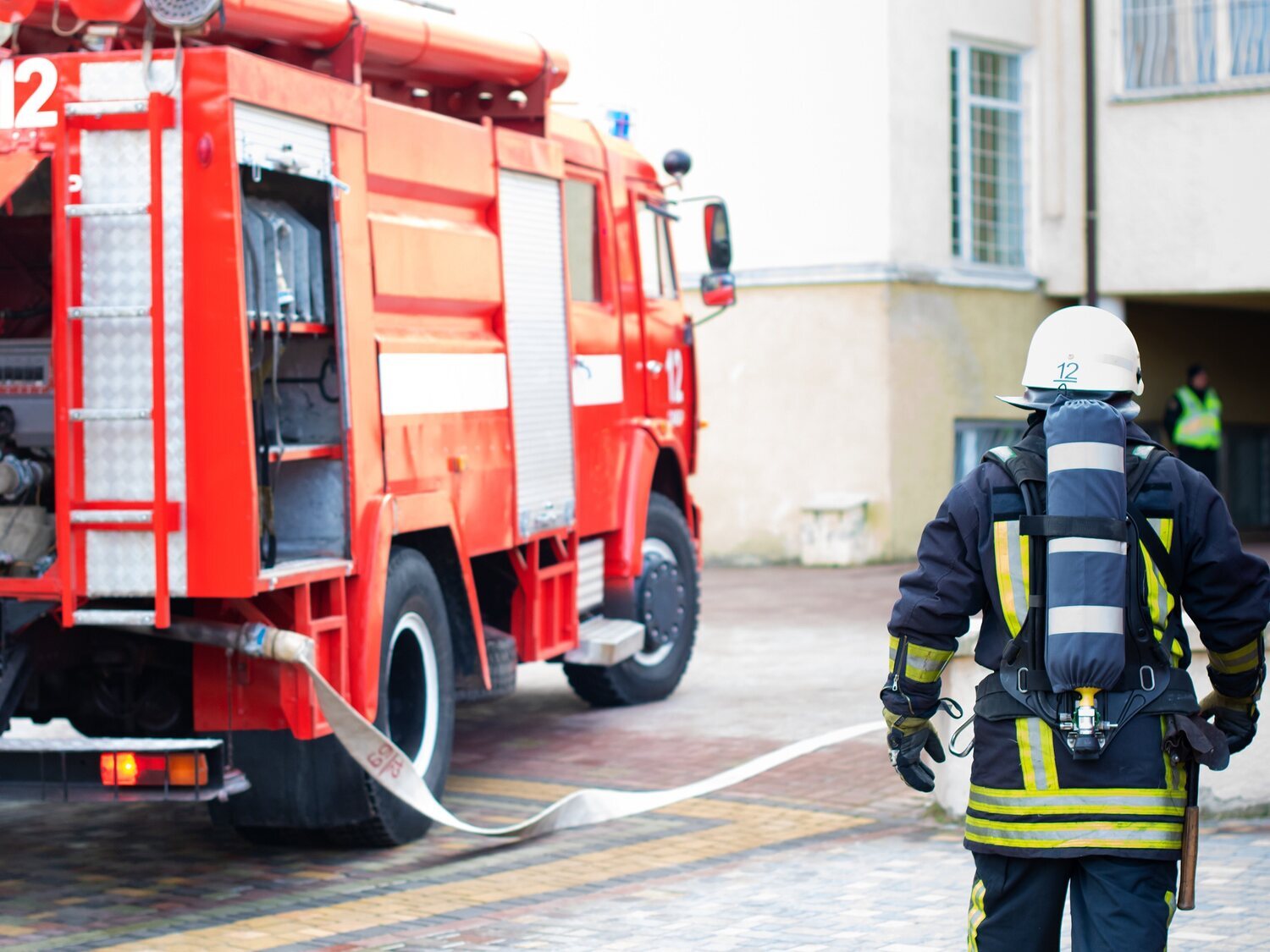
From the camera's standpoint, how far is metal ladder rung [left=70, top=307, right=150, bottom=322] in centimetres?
642

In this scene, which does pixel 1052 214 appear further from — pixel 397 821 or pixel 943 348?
pixel 397 821

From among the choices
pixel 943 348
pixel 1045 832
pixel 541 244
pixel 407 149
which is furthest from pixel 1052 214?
pixel 1045 832

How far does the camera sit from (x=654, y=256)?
11289 millimetres

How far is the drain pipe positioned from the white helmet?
16472 mm

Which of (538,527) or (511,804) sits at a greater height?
(538,527)

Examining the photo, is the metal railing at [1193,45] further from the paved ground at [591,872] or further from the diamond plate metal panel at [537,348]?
the diamond plate metal panel at [537,348]

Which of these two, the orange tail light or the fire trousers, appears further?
the orange tail light

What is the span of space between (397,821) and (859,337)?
1275 centimetres

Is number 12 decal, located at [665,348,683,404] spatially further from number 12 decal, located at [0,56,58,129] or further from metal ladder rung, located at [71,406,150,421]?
number 12 decal, located at [0,56,58,129]

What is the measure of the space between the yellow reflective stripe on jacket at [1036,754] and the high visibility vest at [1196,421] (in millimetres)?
17739

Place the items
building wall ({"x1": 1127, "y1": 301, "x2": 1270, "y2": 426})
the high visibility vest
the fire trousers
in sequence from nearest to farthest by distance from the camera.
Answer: the fire trousers
the high visibility vest
building wall ({"x1": 1127, "y1": 301, "x2": 1270, "y2": 426})

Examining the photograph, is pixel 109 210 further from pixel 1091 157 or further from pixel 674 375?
pixel 1091 157

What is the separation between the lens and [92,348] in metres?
6.48

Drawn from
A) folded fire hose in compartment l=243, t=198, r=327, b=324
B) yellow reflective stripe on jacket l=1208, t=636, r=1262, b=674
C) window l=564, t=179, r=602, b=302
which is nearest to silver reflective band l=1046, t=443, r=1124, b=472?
yellow reflective stripe on jacket l=1208, t=636, r=1262, b=674
